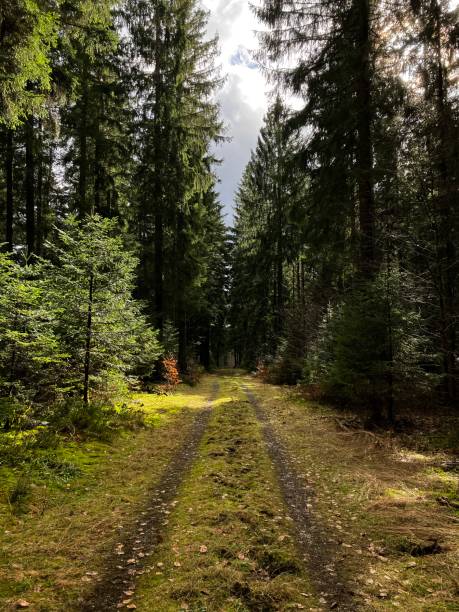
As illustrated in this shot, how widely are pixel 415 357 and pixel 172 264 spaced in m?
14.6

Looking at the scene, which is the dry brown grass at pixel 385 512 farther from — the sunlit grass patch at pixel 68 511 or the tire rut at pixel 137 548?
the sunlit grass patch at pixel 68 511

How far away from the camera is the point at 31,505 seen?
5.16 m

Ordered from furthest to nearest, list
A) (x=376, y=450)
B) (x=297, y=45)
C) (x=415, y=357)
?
1. (x=297, y=45)
2. (x=415, y=357)
3. (x=376, y=450)

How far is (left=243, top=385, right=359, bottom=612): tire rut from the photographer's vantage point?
3506 millimetres

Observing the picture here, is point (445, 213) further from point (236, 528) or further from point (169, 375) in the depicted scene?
point (169, 375)

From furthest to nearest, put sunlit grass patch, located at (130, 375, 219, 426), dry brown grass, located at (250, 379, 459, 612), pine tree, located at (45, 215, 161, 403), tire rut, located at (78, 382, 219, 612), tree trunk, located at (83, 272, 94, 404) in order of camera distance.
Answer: sunlit grass patch, located at (130, 375, 219, 426), tree trunk, located at (83, 272, 94, 404), pine tree, located at (45, 215, 161, 403), dry brown grass, located at (250, 379, 459, 612), tire rut, located at (78, 382, 219, 612)

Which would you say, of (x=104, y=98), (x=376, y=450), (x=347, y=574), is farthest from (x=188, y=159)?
(x=347, y=574)

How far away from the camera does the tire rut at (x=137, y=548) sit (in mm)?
3424

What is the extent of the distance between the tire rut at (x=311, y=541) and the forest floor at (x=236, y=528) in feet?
0.06

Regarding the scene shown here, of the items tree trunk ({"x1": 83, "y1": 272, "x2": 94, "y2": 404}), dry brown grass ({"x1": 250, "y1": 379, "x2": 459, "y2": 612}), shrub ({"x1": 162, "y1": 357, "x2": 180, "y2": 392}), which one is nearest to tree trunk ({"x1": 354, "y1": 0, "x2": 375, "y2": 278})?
dry brown grass ({"x1": 250, "y1": 379, "x2": 459, "y2": 612})

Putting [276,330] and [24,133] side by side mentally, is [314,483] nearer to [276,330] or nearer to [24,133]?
[24,133]

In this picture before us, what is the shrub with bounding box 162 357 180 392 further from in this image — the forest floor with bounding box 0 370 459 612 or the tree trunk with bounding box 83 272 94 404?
the forest floor with bounding box 0 370 459 612

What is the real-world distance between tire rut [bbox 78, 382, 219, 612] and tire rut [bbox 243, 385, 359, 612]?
1763 mm

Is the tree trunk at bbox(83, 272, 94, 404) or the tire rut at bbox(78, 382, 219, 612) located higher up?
the tree trunk at bbox(83, 272, 94, 404)
